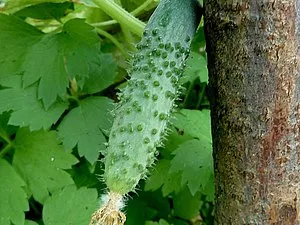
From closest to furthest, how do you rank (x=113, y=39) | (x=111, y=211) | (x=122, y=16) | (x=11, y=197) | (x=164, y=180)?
(x=111, y=211) → (x=122, y=16) → (x=11, y=197) → (x=164, y=180) → (x=113, y=39)

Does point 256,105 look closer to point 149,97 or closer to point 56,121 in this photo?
point 149,97

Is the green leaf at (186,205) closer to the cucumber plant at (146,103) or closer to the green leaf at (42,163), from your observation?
the green leaf at (42,163)

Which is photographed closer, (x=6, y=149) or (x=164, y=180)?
(x=6, y=149)

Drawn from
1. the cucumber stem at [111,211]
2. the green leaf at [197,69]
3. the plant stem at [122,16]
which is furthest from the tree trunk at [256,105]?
the green leaf at [197,69]

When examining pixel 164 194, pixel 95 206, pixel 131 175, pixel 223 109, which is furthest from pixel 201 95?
pixel 131 175

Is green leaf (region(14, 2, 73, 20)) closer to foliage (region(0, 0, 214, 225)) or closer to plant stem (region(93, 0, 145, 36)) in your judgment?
foliage (region(0, 0, 214, 225))

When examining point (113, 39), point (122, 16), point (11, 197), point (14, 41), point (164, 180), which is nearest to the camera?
point (122, 16)

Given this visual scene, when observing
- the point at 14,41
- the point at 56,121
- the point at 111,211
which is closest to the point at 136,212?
the point at 56,121
